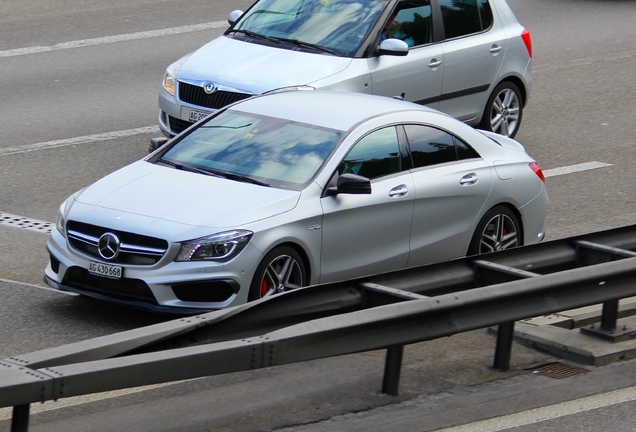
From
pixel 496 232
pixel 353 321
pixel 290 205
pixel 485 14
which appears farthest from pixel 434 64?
pixel 353 321

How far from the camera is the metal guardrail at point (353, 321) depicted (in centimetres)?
→ 561

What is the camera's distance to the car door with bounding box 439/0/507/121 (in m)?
13.4

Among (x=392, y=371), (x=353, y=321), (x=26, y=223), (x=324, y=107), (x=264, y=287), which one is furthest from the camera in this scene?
(x=26, y=223)

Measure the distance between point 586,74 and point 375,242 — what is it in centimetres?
909

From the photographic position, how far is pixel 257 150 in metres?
9.20

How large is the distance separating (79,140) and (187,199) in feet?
17.0

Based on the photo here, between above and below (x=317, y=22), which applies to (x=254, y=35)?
below

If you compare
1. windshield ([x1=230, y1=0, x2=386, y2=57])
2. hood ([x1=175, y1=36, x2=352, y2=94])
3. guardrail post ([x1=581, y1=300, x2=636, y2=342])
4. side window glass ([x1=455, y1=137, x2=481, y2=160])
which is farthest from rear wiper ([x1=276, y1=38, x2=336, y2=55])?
guardrail post ([x1=581, y1=300, x2=636, y2=342])

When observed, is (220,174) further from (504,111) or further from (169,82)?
(504,111)

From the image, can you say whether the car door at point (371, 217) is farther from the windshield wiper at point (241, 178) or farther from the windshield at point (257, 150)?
the windshield wiper at point (241, 178)

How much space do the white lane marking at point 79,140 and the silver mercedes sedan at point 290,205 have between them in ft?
12.4

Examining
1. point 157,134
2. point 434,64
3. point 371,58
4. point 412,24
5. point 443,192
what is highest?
point 412,24

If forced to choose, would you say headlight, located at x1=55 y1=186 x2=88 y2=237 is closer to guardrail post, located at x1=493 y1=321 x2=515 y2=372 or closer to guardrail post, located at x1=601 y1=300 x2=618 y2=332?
guardrail post, located at x1=493 y1=321 x2=515 y2=372

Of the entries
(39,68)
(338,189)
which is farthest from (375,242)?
(39,68)
